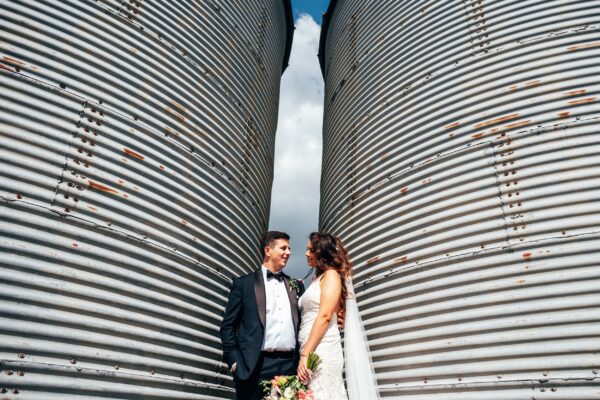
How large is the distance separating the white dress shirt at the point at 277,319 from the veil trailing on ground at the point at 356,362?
0.37 meters

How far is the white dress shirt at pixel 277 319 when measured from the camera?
2.79 metres

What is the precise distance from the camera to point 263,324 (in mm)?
2809

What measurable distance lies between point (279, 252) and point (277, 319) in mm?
433

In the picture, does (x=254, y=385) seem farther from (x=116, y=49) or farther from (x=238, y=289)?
(x=116, y=49)

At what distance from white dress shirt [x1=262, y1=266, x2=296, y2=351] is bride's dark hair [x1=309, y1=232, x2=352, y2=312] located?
28 cm

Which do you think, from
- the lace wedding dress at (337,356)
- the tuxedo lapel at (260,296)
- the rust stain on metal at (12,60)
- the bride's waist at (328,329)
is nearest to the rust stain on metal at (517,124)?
the lace wedding dress at (337,356)

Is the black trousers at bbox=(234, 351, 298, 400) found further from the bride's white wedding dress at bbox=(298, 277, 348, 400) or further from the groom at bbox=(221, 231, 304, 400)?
the bride's white wedding dress at bbox=(298, 277, 348, 400)

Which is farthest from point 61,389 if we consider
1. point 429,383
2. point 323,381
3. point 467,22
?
point 467,22

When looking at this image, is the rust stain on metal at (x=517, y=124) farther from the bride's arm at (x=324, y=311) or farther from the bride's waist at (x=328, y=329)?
the bride's waist at (x=328, y=329)

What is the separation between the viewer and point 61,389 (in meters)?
2.64

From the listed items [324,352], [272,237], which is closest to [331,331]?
[324,352]

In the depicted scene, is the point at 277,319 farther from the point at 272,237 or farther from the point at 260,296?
the point at 272,237

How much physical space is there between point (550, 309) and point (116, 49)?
3.71 meters

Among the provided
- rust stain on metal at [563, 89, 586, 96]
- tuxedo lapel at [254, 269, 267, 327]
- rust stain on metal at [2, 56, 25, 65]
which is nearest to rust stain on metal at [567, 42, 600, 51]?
rust stain on metal at [563, 89, 586, 96]
